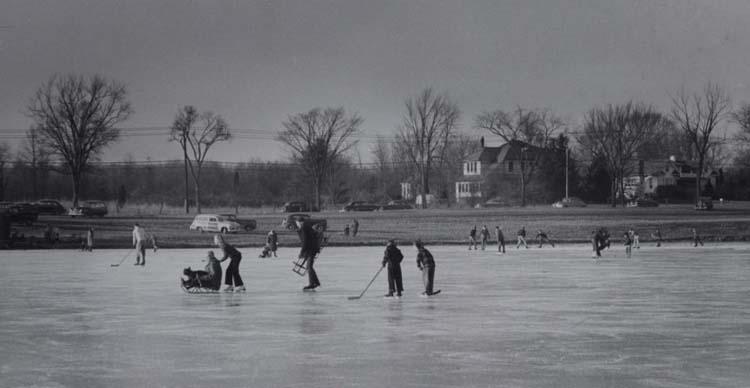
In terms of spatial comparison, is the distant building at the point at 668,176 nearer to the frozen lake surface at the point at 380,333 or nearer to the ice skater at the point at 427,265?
the frozen lake surface at the point at 380,333

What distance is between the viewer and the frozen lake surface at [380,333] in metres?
10.7

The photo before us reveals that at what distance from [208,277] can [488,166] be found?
9703 centimetres

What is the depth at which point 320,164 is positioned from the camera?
95812mm

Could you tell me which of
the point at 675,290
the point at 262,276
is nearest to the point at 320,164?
the point at 262,276

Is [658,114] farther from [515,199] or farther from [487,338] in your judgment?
[487,338]

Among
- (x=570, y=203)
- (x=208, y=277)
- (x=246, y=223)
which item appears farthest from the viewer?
(x=570, y=203)

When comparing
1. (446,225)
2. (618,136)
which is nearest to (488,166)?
(618,136)

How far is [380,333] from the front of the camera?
14.4 m

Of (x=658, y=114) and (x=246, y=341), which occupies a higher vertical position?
(x=658, y=114)

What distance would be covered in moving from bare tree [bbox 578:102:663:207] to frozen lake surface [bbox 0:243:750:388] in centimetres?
7008

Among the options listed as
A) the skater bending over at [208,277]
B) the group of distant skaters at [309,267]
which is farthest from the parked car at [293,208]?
the skater bending over at [208,277]

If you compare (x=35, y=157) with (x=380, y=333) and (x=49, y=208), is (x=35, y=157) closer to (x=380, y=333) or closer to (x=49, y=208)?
(x=49, y=208)

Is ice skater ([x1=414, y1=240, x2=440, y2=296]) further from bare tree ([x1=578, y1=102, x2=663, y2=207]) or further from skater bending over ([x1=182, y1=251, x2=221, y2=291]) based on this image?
bare tree ([x1=578, y1=102, x2=663, y2=207])

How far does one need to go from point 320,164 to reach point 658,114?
138 ft
